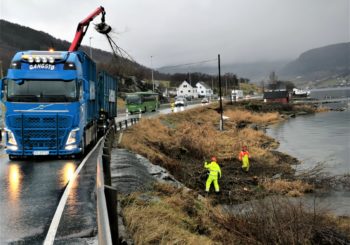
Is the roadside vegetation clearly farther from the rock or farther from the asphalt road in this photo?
the asphalt road

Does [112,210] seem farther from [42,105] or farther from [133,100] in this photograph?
[133,100]

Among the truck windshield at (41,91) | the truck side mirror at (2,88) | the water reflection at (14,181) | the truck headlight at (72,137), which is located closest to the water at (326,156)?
the truck headlight at (72,137)

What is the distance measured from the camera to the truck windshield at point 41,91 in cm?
1316

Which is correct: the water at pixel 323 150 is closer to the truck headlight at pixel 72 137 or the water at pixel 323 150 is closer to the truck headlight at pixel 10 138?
the truck headlight at pixel 72 137

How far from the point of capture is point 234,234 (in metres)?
9.63

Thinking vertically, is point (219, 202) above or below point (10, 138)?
below

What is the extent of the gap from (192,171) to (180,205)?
10.2m

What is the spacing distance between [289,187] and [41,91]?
1235 centimetres

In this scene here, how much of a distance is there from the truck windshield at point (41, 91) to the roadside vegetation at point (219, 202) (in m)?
4.73

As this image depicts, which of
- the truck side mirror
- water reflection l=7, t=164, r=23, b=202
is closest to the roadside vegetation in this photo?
water reflection l=7, t=164, r=23, b=202

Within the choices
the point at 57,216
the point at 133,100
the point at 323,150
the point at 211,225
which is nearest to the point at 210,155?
the point at 323,150

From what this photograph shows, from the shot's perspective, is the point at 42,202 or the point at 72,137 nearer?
the point at 42,202

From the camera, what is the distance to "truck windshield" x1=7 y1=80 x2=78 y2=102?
13156mm

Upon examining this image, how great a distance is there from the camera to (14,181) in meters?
10.6
